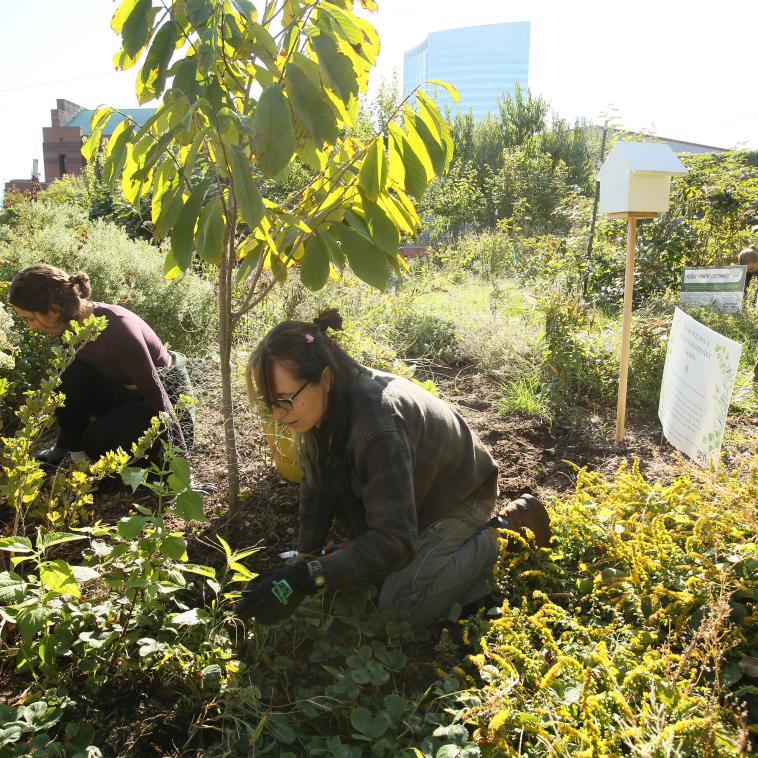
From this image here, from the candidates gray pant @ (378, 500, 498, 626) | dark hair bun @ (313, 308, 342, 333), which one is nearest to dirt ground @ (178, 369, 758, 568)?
gray pant @ (378, 500, 498, 626)

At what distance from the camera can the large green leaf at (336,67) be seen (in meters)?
1.63

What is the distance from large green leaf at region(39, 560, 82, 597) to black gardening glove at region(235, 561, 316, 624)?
0.45 metres

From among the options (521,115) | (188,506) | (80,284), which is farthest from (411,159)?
(521,115)

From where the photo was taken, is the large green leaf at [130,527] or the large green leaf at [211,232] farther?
the large green leaf at [211,232]

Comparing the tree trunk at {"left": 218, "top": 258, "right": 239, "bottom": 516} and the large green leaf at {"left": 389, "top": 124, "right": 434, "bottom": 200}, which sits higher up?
the large green leaf at {"left": 389, "top": 124, "right": 434, "bottom": 200}

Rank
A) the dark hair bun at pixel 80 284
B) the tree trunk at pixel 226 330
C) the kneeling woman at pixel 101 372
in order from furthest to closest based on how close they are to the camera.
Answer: the dark hair bun at pixel 80 284 → the kneeling woman at pixel 101 372 → the tree trunk at pixel 226 330

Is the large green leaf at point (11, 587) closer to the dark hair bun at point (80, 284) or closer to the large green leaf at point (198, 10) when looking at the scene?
the large green leaf at point (198, 10)

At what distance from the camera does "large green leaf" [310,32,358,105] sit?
1.63m

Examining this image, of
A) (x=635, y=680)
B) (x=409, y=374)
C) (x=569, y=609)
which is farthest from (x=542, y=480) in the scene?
(x=635, y=680)

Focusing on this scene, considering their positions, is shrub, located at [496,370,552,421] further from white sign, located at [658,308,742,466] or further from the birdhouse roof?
the birdhouse roof

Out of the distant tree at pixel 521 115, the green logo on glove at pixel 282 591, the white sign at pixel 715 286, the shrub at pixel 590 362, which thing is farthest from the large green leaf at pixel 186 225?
the distant tree at pixel 521 115

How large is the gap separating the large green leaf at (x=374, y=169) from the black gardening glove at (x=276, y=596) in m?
1.12

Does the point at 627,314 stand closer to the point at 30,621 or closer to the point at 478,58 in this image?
the point at 30,621

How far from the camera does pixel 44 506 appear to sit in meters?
2.17
